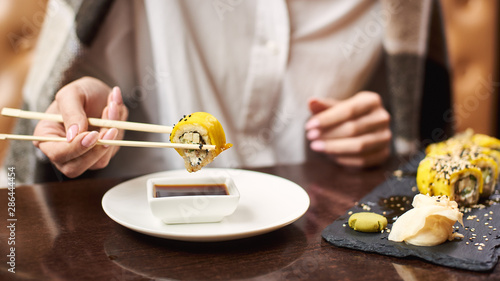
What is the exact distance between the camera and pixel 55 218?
1059 mm

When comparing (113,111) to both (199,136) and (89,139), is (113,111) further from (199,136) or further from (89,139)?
(199,136)

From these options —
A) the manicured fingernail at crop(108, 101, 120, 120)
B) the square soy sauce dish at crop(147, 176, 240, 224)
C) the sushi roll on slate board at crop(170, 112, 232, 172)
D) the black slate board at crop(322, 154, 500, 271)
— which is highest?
the manicured fingernail at crop(108, 101, 120, 120)

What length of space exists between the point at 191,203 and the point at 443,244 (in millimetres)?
557

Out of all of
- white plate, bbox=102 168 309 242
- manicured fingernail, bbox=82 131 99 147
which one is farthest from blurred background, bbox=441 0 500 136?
manicured fingernail, bbox=82 131 99 147

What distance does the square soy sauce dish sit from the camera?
0.93 metres

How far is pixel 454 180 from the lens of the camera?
3.79 feet

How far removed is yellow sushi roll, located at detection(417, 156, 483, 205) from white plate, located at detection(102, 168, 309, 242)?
1.24ft

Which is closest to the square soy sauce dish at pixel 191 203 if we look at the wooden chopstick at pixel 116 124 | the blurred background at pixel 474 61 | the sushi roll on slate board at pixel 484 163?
the wooden chopstick at pixel 116 124

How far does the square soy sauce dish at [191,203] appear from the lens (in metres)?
0.93

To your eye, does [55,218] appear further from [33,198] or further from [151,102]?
[151,102]

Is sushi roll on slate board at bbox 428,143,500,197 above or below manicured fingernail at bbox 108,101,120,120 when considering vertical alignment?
below

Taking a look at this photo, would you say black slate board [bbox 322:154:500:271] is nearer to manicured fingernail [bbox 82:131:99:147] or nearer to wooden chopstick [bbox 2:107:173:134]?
wooden chopstick [bbox 2:107:173:134]

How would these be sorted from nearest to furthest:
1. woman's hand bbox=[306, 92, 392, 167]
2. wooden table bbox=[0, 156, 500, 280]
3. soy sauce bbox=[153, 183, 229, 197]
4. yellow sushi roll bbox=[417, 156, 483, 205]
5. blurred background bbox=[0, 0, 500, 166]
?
wooden table bbox=[0, 156, 500, 280] → soy sauce bbox=[153, 183, 229, 197] → yellow sushi roll bbox=[417, 156, 483, 205] → woman's hand bbox=[306, 92, 392, 167] → blurred background bbox=[0, 0, 500, 166]

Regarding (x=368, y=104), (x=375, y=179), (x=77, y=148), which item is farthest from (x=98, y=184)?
(x=368, y=104)
